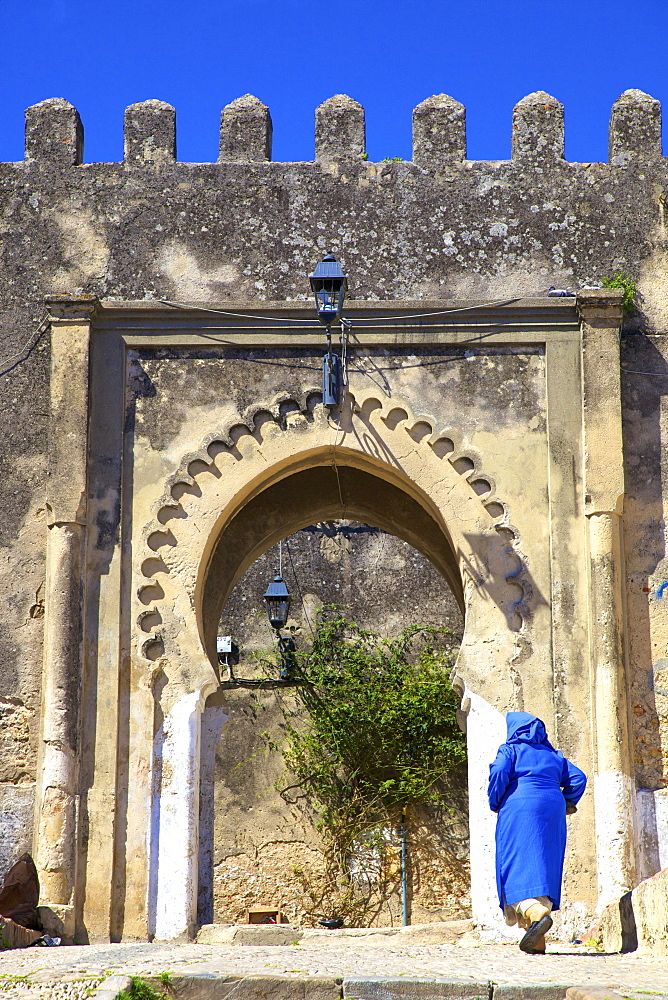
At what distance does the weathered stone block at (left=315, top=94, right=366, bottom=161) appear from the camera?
8.74 meters

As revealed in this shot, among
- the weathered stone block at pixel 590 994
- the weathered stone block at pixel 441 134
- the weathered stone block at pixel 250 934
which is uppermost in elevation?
the weathered stone block at pixel 441 134

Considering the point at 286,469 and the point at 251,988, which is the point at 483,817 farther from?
the point at 251,988

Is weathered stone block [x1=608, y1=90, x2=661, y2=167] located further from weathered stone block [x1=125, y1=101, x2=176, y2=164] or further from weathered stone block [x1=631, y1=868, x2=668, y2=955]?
weathered stone block [x1=631, y1=868, x2=668, y2=955]

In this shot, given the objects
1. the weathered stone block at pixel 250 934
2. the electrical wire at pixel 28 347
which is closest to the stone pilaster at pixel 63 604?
the electrical wire at pixel 28 347

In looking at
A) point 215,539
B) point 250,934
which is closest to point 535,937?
point 250,934

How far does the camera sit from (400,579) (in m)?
15.0

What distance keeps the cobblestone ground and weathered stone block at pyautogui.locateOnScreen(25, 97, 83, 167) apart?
17.9 feet

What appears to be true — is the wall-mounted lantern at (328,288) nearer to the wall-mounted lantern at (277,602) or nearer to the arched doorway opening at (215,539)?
the arched doorway opening at (215,539)

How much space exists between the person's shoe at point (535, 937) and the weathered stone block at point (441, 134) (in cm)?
529

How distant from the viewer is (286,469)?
27.7ft

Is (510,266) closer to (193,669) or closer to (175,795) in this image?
(193,669)

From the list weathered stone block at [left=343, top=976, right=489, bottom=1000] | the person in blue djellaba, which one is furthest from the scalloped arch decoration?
weathered stone block at [left=343, top=976, right=489, bottom=1000]

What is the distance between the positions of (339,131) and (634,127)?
2.10 m

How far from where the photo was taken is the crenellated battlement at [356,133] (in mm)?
8742
